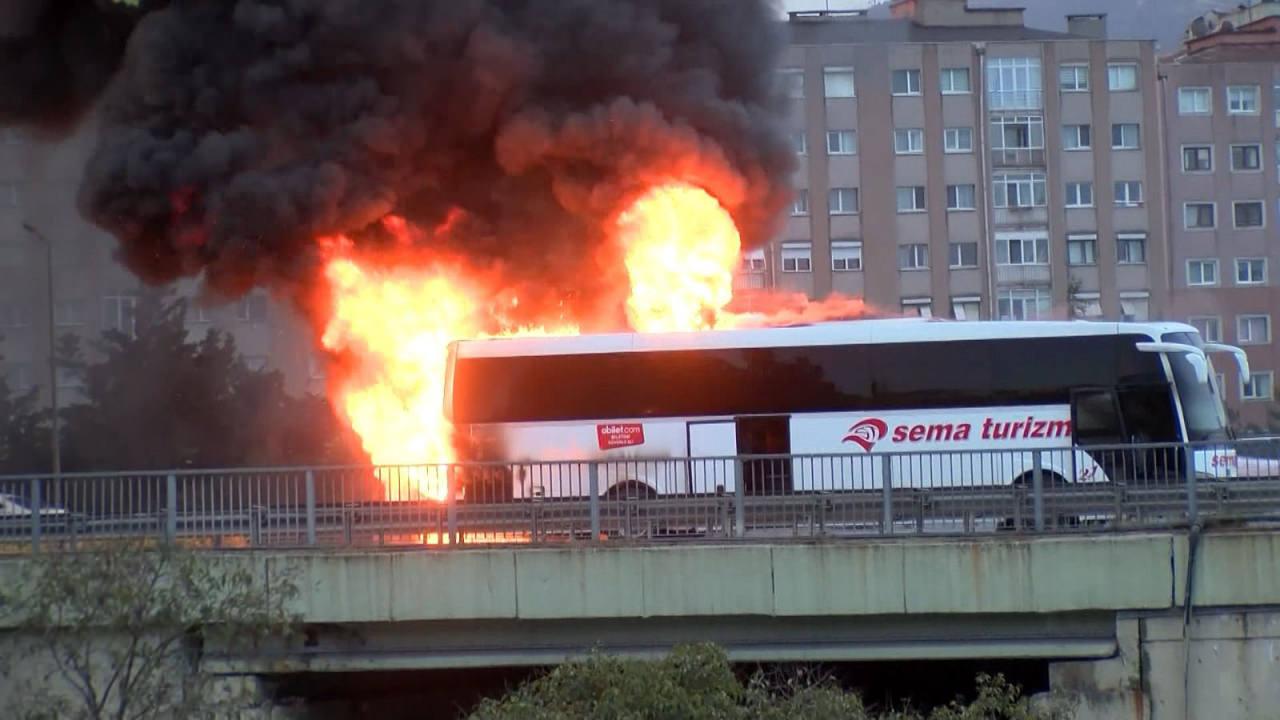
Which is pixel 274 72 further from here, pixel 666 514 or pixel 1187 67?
pixel 1187 67

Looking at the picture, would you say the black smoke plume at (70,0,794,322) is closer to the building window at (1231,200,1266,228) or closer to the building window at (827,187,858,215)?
the building window at (827,187,858,215)

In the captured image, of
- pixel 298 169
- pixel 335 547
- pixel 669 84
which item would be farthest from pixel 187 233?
pixel 335 547

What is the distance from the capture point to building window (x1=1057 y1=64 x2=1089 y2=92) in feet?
187

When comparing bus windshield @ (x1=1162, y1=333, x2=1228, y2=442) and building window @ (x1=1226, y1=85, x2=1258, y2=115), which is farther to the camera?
building window @ (x1=1226, y1=85, x2=1258, y2=115)

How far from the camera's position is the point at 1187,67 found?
5866 cm

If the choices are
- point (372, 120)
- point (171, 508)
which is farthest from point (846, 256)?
point (171, 508)

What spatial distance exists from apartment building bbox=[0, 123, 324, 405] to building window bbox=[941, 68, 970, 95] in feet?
79.5

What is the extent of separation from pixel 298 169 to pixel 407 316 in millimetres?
3796

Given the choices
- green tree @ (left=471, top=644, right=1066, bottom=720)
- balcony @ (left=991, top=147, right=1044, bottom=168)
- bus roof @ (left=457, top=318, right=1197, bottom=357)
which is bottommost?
green tree @ (left=471, top=644, right=1066, bottom=720)

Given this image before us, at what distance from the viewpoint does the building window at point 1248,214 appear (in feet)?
194

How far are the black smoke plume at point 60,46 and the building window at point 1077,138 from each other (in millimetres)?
37338

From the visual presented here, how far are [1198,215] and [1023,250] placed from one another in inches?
281

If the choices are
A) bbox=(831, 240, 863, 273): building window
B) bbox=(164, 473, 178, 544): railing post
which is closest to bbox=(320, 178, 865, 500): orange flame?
bbox=(164, 473, 178, 544): railing post

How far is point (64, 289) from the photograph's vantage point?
41.8 meters
